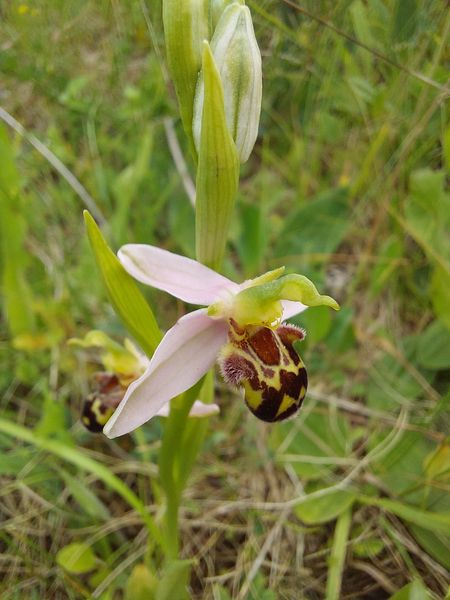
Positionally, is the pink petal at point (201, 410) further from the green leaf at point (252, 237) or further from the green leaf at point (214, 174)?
the green leaf at point (252, 237)

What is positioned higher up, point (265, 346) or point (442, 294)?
point (265, 346)

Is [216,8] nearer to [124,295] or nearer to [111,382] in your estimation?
[124,295]

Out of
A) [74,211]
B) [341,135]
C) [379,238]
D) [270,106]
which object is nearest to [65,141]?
[74,211]

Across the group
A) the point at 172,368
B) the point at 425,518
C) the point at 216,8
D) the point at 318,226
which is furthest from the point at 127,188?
the point at 425,518

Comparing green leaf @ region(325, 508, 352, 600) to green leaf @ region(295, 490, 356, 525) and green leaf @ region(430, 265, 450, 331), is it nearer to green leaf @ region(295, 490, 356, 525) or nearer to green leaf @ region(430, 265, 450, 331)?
green leaf @ region(295, 490, 356, 525)

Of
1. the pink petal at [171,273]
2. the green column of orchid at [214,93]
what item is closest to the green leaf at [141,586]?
the green column of orchid at [214,93]

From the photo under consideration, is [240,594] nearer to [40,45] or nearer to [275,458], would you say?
[275,458]

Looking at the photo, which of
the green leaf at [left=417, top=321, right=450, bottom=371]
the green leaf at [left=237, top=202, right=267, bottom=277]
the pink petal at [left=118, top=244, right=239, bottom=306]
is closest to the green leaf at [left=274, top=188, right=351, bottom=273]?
the green leaf at [left=237, top=202, right=267, bottom=277]
